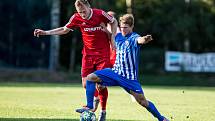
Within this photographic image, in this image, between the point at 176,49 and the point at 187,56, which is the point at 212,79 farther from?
the point at 176,49

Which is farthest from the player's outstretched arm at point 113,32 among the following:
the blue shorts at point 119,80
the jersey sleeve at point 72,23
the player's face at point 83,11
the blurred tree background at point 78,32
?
the blurred tree background at point 78,32

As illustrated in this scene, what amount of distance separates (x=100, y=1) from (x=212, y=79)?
895 centimetres

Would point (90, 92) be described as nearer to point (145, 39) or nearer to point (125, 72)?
point (125, 72)

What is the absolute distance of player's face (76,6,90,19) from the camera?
12265 mm

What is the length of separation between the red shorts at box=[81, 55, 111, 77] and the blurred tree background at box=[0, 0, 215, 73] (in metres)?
29.4

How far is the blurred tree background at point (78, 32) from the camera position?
4328 centimetres

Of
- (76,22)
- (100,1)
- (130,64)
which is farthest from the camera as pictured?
(100,1)

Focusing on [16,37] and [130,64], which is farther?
[16,37]

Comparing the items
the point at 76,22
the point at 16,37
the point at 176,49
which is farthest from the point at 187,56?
the point at 76,22

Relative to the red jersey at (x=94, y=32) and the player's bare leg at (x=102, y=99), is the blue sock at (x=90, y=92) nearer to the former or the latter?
the player's bare leg at (x=102, y=99)

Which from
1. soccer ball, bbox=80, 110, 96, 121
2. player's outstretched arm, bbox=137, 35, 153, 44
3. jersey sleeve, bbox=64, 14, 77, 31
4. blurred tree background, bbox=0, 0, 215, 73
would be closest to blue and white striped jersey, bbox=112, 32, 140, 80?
player's outstretched arm, bbox=137, 35, 153, 44

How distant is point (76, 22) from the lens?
12867 millimetres

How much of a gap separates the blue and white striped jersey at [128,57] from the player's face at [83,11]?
3.49ft

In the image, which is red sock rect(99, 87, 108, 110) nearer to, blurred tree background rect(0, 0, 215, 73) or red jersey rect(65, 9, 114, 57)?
red jersey rect(65, 9, 114, 57)
